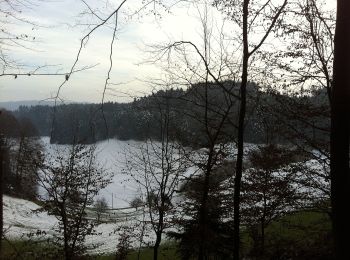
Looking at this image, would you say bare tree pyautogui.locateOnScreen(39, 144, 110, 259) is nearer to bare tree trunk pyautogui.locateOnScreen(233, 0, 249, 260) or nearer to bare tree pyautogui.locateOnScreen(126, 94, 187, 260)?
bare tree pyautogui.locateOnScreen(126, 94, 187, 260)

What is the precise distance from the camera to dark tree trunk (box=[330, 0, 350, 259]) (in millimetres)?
4430

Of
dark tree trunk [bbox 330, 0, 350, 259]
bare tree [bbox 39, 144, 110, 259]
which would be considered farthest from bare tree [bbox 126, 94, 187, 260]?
dark tree trunk [bbox 330, 0, 350, 259]

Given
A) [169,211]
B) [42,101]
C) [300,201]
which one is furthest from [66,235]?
[42,101]

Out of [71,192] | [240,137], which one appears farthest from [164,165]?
[240,137]

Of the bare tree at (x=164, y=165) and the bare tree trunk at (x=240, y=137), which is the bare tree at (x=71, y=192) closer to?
the bare tree at (x=164, y=165)

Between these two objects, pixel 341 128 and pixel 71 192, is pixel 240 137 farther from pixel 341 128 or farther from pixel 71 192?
pixel 71 192

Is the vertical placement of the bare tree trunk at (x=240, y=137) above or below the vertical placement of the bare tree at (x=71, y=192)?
above

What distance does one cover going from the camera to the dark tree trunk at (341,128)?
174 inches

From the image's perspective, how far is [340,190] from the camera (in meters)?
4.45

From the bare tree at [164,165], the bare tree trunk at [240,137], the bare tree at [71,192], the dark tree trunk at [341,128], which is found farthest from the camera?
the bare tree at [71,192]

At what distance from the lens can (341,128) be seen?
4.48 metres

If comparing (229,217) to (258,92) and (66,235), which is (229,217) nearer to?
(66,235)

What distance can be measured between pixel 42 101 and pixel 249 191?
42.8 feet

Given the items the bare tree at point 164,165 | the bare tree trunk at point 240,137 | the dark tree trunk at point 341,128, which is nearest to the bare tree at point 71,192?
the bare tree at point 164,165
